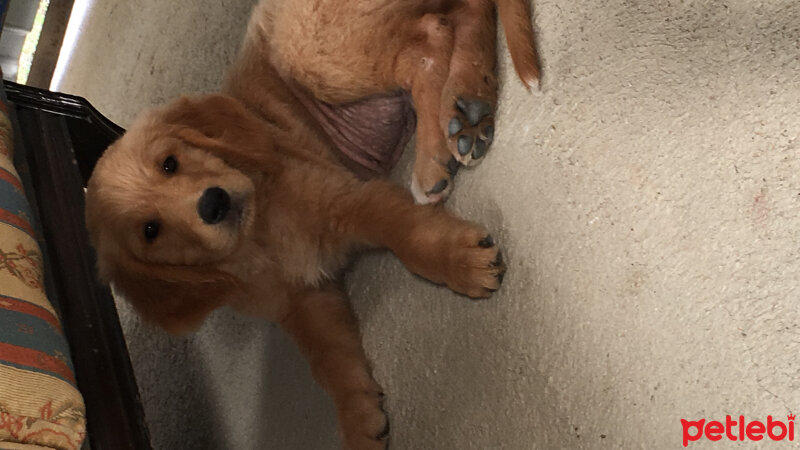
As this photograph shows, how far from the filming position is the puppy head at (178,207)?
54.6 inches

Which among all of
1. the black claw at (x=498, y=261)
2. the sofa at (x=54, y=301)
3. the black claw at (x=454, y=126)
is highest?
the black claw at (x=454, y=126)

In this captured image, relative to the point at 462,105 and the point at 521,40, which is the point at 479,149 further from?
the point at 521,40

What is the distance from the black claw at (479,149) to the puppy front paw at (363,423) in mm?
596

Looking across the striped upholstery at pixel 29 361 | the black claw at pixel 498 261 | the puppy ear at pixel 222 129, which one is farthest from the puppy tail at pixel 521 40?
the striped upholstery at pixel 29 361

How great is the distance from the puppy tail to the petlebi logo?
2.19 ft

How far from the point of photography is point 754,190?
0.92 metres

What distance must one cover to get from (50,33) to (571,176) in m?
3.70

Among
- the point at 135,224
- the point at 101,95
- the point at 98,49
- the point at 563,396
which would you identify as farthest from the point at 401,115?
the point at 98,49

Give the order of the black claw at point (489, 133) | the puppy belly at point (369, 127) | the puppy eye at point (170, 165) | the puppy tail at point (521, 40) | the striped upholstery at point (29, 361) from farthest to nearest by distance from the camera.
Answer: the puppy belly at point (369, 127) < the puppy eye at point (170, 165) < the black claw at point (489, 133) < the puppy tail at point (521, 40) < the striped upholstery at point (29, 361)

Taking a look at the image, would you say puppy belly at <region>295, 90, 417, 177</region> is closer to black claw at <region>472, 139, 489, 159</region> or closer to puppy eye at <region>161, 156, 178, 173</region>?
black claw at <region>472, 139, 489, 159</region>

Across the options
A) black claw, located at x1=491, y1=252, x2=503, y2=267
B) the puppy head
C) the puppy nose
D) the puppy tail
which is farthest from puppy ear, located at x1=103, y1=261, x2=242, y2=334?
the puppy tail

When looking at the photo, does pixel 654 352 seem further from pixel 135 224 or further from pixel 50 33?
pixel 50 33

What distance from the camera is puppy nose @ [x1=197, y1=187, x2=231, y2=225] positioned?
4.49 ft

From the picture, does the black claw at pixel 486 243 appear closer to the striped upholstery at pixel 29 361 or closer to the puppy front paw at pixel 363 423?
the puppy front paw at pixel 363 423
